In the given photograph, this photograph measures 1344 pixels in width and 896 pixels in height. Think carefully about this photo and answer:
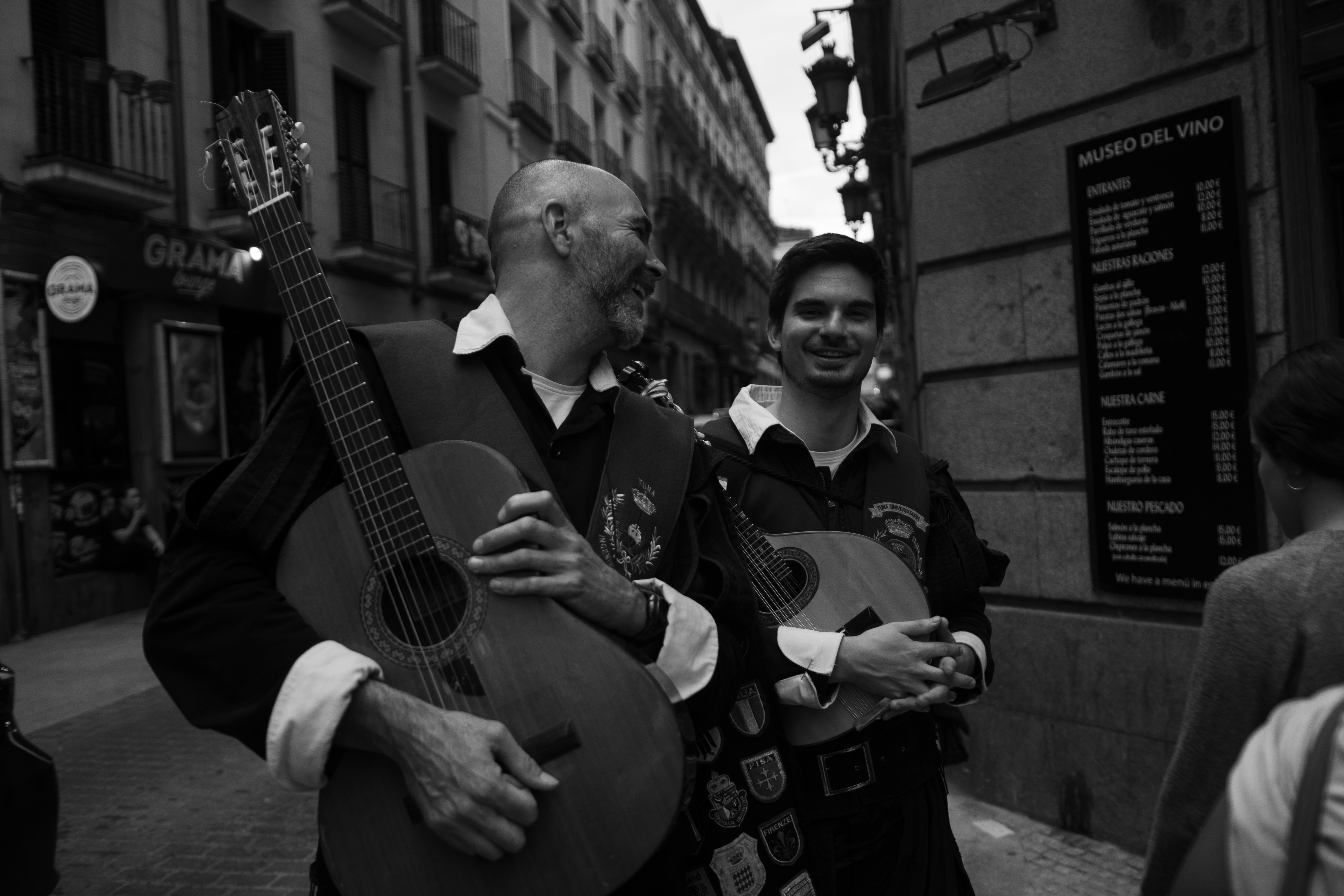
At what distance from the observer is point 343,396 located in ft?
5.12

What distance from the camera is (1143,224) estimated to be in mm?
3922

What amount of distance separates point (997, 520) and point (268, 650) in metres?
3.87

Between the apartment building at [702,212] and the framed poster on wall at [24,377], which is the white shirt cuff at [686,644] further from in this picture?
the apartment building at [702,212]

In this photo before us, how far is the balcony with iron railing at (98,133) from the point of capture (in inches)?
382

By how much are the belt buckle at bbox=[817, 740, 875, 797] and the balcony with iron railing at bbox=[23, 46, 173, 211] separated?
10386mm

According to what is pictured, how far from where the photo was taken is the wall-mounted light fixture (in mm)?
4289

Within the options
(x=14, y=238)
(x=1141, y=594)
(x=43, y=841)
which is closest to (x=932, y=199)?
(x=1141, y=594)

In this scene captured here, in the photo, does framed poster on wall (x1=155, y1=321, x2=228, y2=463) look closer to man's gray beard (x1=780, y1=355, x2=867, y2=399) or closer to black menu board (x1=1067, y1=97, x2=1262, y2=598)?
black menu board (x1=1067, y1=97, x2=1262, y2=598)

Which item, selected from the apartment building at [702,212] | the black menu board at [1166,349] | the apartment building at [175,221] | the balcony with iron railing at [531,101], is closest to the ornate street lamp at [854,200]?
the apartment building at [175,221]

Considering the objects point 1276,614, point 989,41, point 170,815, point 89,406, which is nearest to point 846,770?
point 1276,614

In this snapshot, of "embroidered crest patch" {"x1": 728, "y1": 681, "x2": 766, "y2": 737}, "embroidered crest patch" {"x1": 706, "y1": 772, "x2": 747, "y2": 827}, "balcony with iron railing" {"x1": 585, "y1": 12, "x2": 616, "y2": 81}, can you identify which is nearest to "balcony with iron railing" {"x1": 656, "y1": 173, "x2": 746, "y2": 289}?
"balcony with iron railing" {"x1": 585, "y1": 12, "x2": 616, "y2": 81}

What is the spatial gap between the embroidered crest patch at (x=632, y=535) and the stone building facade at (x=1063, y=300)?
9.61 feet

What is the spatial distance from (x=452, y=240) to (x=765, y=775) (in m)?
16.2

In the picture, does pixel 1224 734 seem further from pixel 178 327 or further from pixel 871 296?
pixel 178 327
